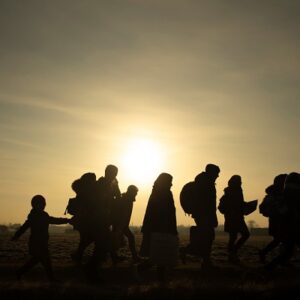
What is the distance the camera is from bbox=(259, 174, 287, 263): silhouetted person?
1228 cm

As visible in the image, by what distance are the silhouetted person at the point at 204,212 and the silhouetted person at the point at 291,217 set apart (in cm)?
198

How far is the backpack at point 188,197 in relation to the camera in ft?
44.6

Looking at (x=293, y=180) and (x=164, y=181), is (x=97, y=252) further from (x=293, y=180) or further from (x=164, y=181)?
(x=293, y=180)

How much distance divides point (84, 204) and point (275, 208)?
4.63 metres

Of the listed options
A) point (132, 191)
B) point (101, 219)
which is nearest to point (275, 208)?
point (132, 191)

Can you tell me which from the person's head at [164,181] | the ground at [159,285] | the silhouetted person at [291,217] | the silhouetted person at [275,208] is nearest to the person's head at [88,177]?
the person's head at [164,181]

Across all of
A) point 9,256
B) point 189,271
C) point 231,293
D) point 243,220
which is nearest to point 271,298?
point 231,293

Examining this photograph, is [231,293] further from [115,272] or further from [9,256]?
[9,256]

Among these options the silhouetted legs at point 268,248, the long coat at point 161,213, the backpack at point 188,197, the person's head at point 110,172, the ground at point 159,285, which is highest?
the person's head at point 110,172

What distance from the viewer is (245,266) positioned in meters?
13.5

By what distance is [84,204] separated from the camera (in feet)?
37.9

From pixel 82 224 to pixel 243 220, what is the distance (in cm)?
544

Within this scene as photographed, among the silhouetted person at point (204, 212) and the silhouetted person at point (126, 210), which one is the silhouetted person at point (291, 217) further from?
the silhouetted person at point (126, 210)

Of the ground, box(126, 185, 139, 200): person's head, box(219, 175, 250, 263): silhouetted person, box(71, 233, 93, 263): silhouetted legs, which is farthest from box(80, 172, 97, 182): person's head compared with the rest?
box(219, 175, 250, 263): silhouetted person
